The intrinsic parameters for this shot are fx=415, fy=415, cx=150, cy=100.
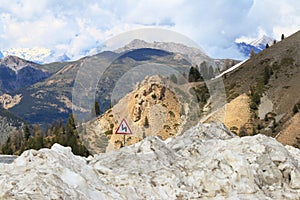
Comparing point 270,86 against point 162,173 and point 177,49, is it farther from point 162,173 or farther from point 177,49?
point 162,173

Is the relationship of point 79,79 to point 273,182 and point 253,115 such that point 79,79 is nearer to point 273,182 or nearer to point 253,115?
point 273,182

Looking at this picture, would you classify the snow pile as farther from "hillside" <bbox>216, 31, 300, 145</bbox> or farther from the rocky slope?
"hillside" <bbox>216, 31, 300, 145</bbox>

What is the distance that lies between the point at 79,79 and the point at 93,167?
1740 cm

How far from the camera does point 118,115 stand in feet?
89.1

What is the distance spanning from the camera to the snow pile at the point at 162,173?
8.35m

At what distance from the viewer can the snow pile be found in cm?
835

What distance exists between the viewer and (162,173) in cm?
1023

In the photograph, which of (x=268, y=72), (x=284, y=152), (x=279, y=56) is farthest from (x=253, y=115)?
(x=284, y=152)

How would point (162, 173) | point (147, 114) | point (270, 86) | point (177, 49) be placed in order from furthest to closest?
point (270, 86)
point (177, 49)
point (147, 114)
point (162, 173)

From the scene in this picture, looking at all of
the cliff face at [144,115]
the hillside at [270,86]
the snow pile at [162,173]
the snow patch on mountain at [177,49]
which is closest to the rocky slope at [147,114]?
the cliff face at [144,115]

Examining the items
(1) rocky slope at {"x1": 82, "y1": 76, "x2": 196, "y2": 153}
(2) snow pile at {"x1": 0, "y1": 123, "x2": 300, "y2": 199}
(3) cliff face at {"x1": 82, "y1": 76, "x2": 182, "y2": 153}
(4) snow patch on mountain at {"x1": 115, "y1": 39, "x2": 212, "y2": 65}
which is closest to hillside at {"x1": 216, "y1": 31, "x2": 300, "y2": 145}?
(4) snow patch on mountain at {"x1": 115, "y1": 39, "x2": 212, "y2": 65}

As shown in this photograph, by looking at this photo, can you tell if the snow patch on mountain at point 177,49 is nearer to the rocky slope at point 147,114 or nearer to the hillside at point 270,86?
the rocky slope at point 147,114

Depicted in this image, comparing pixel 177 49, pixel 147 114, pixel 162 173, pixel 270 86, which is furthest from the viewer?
pixel 270 86

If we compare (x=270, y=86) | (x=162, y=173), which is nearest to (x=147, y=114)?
(x=162, y=173)
